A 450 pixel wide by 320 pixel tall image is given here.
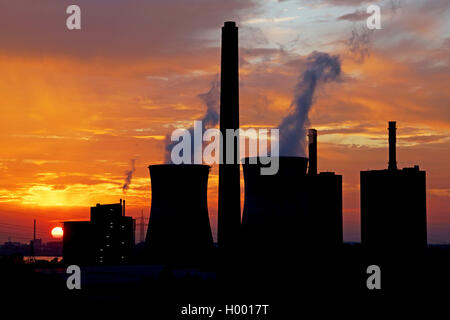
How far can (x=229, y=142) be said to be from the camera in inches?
1281

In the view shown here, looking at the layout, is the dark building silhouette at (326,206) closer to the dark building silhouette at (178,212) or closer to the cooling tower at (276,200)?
the dark building silhouette at (178,212)

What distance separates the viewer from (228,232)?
33.0 m

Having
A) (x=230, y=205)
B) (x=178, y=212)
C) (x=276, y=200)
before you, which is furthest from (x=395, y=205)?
(x=276, y=200)

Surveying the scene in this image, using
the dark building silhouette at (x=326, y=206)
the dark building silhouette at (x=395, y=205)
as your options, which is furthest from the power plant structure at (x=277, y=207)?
the dark building silhouette at (x=326, y=206)

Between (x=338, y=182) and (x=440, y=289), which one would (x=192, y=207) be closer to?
(x=440, y=289)

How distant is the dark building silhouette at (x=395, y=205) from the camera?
53.9 meters

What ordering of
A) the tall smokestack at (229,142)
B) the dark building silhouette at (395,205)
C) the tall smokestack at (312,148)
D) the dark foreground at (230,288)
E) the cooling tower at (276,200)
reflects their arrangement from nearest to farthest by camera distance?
the dark foreground at (230,288)
the cooling tower at (276,200)
the tall smokestack at (229,142)
the dark building silhouette at (395,205)
the tall smokestack at (312,148)

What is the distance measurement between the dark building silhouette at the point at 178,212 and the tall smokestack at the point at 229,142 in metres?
0.89

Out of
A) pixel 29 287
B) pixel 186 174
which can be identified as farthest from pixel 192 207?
pixel 29 287

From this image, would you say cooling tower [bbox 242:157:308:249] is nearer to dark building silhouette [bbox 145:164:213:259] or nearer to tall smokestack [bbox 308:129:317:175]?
dark building silhouette [bbox 145:164:213:259]

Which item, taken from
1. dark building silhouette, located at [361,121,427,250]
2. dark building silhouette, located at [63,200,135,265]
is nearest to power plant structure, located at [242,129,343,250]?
dark building silhouette, located at [63,200,135,265]

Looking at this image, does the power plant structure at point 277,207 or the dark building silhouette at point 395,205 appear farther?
the dark building silhouette at point 395,205
